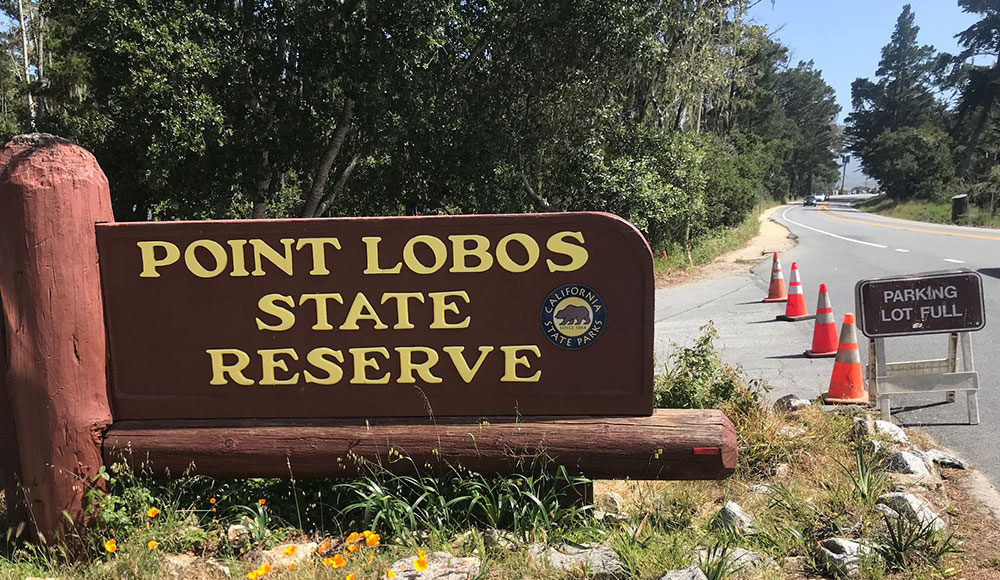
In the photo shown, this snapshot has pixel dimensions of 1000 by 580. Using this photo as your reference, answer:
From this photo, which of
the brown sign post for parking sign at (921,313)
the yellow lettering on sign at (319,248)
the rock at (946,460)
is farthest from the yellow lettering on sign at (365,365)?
the brown sign post for parking sign at (921,313)

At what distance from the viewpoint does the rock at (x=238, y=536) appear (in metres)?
3.23

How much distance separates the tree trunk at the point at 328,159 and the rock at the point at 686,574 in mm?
11263

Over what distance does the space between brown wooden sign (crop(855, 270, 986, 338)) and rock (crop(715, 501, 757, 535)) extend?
245cm

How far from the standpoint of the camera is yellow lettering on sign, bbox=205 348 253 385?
11.4 feet

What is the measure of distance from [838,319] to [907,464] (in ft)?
18.6

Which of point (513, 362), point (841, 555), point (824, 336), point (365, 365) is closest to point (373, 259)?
point (365, 365)

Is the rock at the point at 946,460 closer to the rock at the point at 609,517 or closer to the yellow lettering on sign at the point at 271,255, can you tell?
the rock at the point at 609,517

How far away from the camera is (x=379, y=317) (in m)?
3.42

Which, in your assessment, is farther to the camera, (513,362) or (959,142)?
(959,142)

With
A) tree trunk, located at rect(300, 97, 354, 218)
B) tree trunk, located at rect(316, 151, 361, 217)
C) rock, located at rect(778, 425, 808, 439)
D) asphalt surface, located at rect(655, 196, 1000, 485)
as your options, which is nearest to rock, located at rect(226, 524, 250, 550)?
rock, located at rect(778, 425, 808, 439)

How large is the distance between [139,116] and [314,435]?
876cm

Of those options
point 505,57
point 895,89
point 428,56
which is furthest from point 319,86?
point 895,89

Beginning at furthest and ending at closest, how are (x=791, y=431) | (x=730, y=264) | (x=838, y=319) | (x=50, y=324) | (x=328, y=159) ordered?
(x=730, y=264) < (x=328, y=159) < (x=838, y=319) < (x=791, y=431) < (x=50, y=324)

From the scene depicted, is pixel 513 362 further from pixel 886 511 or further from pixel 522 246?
pixel 886 511
